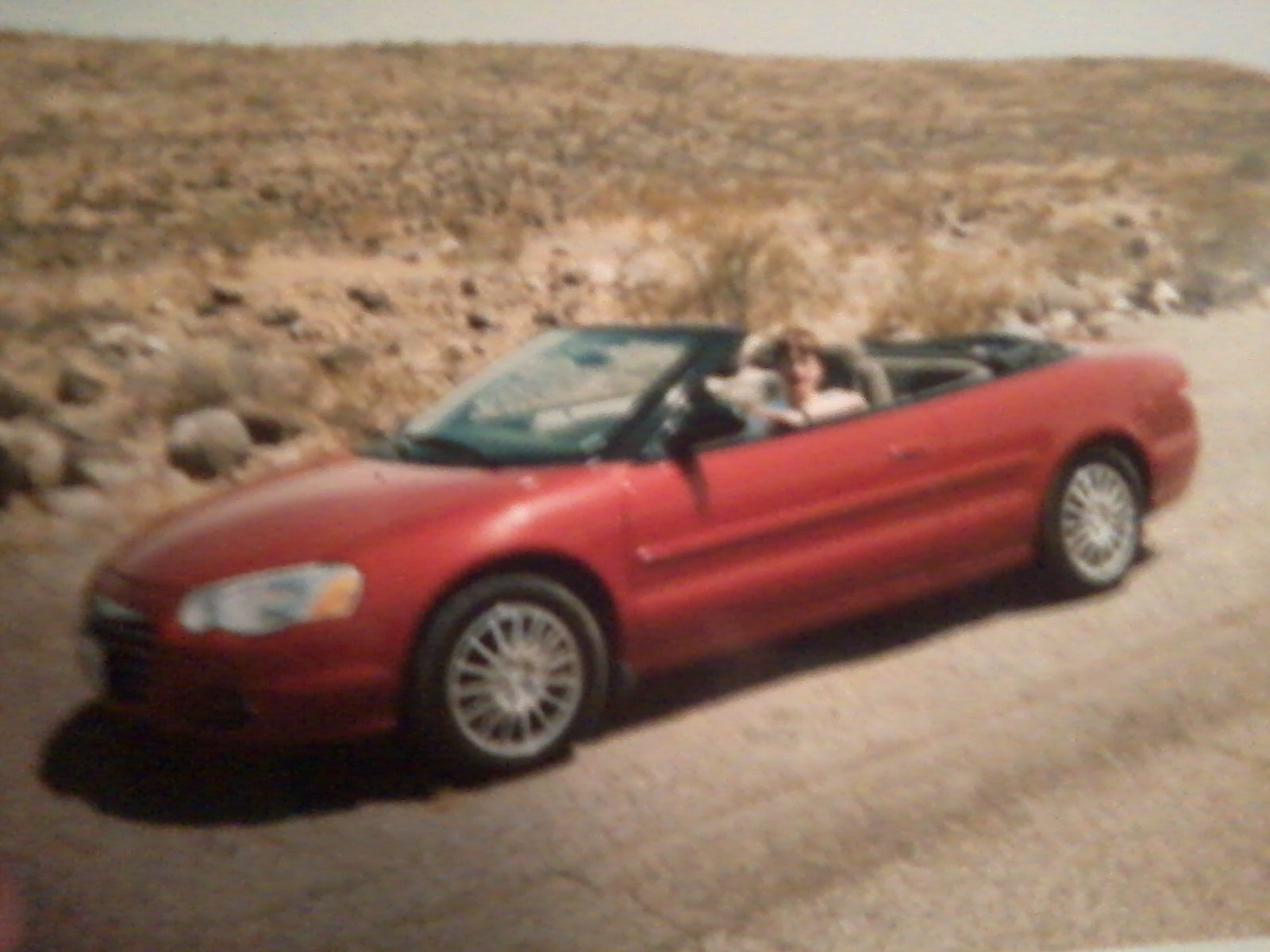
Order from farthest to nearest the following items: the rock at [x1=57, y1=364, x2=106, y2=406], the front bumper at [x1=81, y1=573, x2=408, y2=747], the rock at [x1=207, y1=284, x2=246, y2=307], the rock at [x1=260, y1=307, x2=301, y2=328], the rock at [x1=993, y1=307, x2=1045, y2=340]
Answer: the rock at [x1=207, y1=284, x2=246, y2=307] < the rock at [x1=993, y1=307, x2=1045, y2=340] < the rock at [x1=260, y1=307, x2=301, y2=328] < the rock at [x1=57, y1=364, x2=106, y2=406] < the front bumper at [x1=81, y1=573, x2=408, y2=747]

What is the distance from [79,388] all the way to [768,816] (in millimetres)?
8198

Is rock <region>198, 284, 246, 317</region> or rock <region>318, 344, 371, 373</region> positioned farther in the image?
rock <region>198, 284, 246, 317</region>

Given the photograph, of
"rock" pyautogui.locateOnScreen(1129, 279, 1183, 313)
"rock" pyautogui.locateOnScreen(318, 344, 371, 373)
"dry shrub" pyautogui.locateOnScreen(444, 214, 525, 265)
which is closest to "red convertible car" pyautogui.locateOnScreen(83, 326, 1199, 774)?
"rock" pyautogui.locateOnScreen(318, 344, 371, 373)

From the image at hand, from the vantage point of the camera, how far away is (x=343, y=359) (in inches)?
535

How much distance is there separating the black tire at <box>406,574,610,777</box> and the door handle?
140 centimetres

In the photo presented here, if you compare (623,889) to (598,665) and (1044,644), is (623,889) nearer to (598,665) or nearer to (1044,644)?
(598,665)

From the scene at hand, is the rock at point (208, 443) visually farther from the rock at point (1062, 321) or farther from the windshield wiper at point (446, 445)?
the rock at point (1062, 321)

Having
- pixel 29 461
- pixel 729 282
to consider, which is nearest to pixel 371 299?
pixel 729 282

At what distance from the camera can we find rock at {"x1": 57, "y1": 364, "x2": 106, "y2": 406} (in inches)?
449

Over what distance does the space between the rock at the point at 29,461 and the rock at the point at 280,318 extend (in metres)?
6.89

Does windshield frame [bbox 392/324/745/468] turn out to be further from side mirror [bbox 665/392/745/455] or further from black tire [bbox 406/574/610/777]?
black tire [bbox 406/574/610/777]

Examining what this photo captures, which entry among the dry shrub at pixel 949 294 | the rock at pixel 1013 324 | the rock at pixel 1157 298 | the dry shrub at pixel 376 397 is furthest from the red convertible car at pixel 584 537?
the rock at pixel 1157 298

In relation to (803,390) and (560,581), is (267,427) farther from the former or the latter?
(560,581)

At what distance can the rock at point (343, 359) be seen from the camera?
13469 mm
